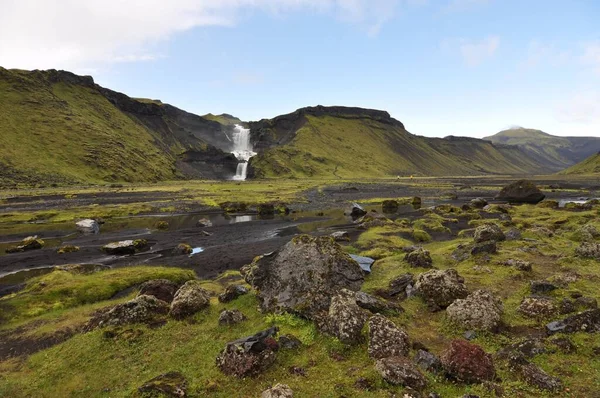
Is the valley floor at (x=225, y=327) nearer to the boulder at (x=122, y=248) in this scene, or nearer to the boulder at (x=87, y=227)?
the boulder at (x=122, y=248)

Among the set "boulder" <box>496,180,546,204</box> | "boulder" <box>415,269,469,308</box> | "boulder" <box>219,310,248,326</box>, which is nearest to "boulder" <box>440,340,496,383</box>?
Answer: "boulder" <box>415,269,469,308</box>

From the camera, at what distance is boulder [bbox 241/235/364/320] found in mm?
17875

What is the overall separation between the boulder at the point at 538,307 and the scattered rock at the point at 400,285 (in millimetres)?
5982

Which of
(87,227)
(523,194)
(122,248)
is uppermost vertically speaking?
(523,194)

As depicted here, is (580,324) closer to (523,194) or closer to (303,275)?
(303,275)

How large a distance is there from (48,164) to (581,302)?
17616 cm

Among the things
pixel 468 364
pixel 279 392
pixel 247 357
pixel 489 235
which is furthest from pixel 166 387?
pixel 489 235

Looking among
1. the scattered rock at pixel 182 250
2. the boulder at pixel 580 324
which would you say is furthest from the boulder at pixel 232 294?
the scattered rock at pixel 182 250

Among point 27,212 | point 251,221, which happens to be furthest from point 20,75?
point 251,221

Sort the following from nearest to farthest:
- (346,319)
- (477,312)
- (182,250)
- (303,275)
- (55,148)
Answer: (346,319) < (477,312) < (303,275) < (182,250) < (55,148)

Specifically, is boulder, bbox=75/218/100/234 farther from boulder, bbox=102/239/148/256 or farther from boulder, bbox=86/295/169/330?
boulder, bbox=86/295/169/330

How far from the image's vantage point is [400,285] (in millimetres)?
21234

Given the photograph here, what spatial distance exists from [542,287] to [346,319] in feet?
36.9

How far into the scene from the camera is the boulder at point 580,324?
1339 centimetres
